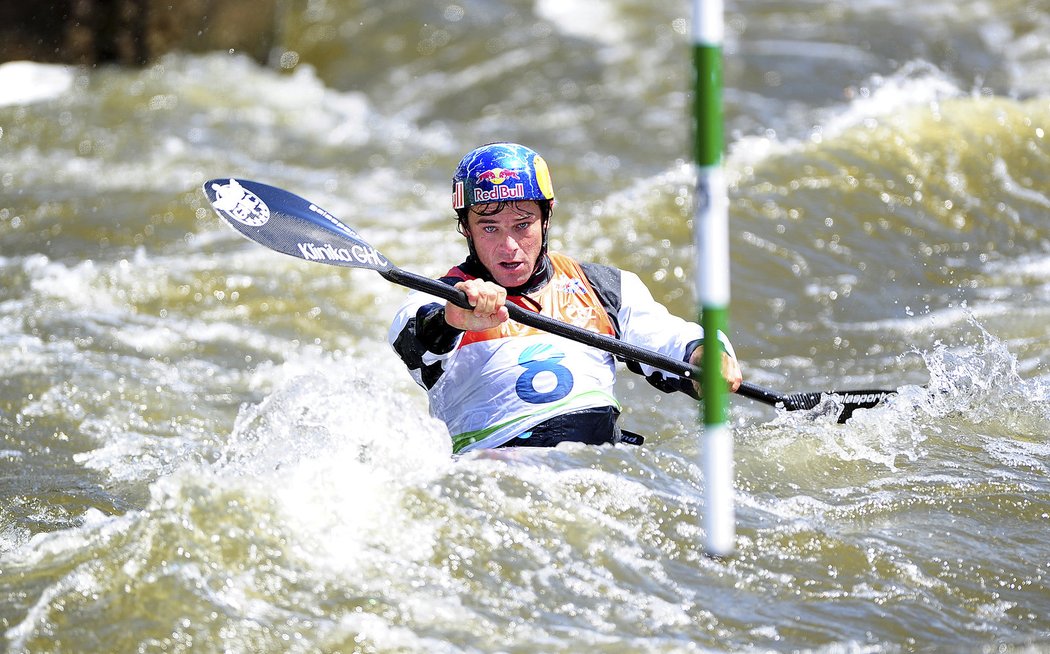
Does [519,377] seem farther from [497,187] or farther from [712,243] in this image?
[712,243]

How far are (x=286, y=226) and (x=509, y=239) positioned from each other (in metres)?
0.80

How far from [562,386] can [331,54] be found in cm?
1068

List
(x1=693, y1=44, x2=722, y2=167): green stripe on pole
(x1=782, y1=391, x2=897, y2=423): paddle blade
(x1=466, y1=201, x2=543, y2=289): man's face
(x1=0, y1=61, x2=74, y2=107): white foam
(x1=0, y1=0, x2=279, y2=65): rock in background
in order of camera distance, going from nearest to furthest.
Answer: (x1=693, y1=44, x2=722, y2=167): green stripe on pole
(x1=466, y1=201, x2=543, y2=289): man's face
(x1=782, y1=391, x2=897, y2=423): paddle blade
(x1=0, y1=61, x2=74, y2=107): white foam
(x1=0, y1=0, x2=279, y2=65): rock in background

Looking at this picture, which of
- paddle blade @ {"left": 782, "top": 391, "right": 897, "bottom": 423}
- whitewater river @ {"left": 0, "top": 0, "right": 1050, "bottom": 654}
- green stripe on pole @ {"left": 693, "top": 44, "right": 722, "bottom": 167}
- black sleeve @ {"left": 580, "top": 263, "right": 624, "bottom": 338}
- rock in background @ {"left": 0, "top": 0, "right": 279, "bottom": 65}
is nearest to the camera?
green stripe on pole @ {"left": 693, "top": 44, "right": 722, "bottom": 167}

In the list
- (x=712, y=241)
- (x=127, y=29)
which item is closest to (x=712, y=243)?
(x=712, y=241)

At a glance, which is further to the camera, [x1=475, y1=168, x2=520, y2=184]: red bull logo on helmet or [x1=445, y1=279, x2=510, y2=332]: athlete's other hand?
[x1=475, y1=168, x2=520, y2=184]: red bull logo on helmet

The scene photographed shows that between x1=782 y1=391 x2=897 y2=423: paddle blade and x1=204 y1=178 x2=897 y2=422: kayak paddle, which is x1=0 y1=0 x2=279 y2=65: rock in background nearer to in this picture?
x1=204 y1=178 x2=897 y2=422: kayak paddle

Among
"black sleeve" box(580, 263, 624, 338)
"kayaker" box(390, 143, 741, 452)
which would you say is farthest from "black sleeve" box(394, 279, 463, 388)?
"black sleeve" box(580, 263, 624, 338)

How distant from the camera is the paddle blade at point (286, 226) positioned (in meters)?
4.22

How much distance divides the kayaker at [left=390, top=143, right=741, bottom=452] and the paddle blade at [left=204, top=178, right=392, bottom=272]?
263 millimetres

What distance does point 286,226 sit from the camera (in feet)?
14.1

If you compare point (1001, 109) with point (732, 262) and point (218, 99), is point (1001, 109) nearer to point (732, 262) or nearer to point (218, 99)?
point (732, 262)

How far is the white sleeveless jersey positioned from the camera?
4238mm

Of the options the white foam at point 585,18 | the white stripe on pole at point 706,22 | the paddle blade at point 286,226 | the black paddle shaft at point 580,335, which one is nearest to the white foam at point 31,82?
the white foam at point 585,18
